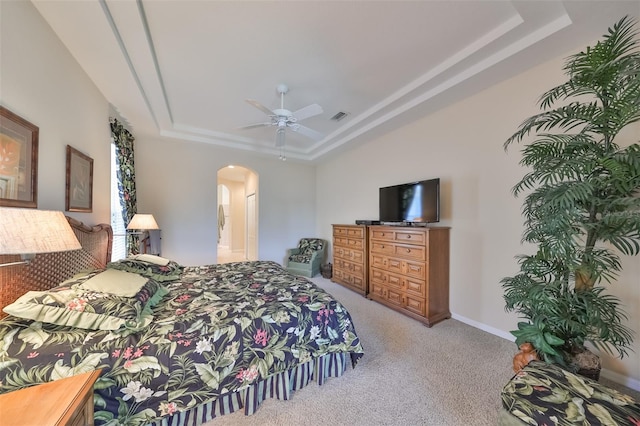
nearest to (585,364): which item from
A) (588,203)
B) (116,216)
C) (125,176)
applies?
(588,203)

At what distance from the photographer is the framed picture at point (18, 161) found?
1.34 meters

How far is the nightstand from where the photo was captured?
0.80 m

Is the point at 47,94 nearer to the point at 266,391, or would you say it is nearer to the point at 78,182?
the point at 78,182

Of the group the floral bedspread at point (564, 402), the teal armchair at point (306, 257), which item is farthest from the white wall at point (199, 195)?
the floral bedspread at point (564, 402)

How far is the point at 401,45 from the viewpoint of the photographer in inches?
87.5

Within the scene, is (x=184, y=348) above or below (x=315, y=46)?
below

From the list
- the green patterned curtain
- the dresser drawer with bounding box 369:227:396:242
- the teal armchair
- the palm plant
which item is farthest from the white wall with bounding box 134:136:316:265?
the palm plant

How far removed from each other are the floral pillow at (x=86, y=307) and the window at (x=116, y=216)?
203cm

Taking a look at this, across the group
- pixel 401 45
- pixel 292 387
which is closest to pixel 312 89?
pixel 401 45

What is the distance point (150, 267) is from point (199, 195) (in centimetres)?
273

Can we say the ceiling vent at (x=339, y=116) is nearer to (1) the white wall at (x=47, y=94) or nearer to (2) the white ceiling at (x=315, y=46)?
(2) the white ceiling at (x=315, y=46)

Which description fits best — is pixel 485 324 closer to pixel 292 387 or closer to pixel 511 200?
pixel 511 200

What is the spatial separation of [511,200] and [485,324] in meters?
1.46

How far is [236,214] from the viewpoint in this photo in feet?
27.3
